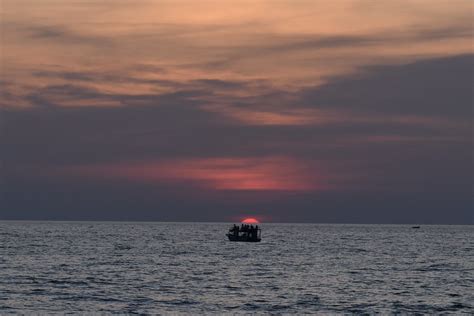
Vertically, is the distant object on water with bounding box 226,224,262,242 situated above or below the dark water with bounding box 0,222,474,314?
above

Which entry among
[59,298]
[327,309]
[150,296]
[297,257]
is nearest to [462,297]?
[327,309]

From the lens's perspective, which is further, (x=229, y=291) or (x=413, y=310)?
(x=229, y=291)

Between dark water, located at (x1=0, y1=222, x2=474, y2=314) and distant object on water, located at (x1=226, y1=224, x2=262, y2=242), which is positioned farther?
distant object on water, located at (x1=226, y1=224, x2=262, y2=242)

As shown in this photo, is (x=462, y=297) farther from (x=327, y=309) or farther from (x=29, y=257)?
(x=29, y=257)

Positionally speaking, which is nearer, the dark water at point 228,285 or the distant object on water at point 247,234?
the dark water at point 228,285

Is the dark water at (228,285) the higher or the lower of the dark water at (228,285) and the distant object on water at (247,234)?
the lower

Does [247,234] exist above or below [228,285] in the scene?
above

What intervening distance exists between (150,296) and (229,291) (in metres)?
7.44

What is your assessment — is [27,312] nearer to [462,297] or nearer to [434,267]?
[462,297]

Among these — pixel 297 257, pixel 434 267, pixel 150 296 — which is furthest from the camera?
pixel 297 257

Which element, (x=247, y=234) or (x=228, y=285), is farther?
(x=247, y=234)

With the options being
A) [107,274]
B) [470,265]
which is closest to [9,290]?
[107,274]

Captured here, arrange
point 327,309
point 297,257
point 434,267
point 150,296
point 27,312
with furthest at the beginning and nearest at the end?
1. point 297,257
2. point 434,267
3. point 150,296
4. point 327,309
5. point 27,312

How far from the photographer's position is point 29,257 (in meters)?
106
